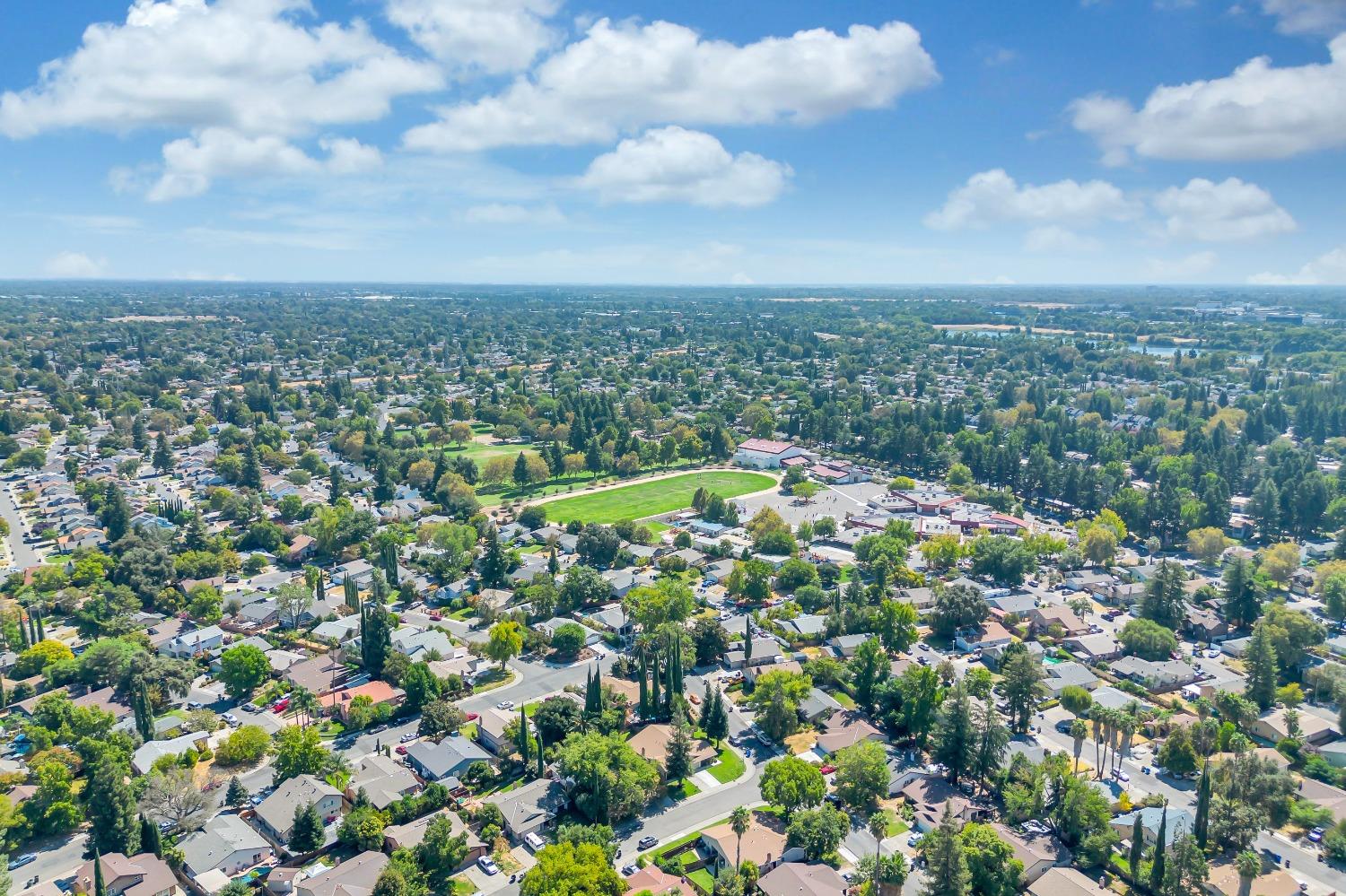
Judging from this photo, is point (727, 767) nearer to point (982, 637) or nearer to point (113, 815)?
point (982, 637)

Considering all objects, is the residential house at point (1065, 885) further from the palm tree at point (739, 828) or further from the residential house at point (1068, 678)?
the residential house at point (1068, 678)

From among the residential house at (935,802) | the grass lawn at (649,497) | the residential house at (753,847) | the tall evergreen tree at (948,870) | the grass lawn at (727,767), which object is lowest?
the grass lawn at (727,767)

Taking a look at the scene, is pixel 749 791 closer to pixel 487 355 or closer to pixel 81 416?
pixel 81 416

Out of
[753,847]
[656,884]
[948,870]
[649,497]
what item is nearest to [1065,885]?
[948,870]

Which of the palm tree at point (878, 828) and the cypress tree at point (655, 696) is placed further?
the cypress tree at point (655, 696)

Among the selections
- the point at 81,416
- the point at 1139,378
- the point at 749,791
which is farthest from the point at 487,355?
the point at 749,791

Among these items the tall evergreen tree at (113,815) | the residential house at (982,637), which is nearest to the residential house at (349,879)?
the tall evergreen tree at (113,815)
